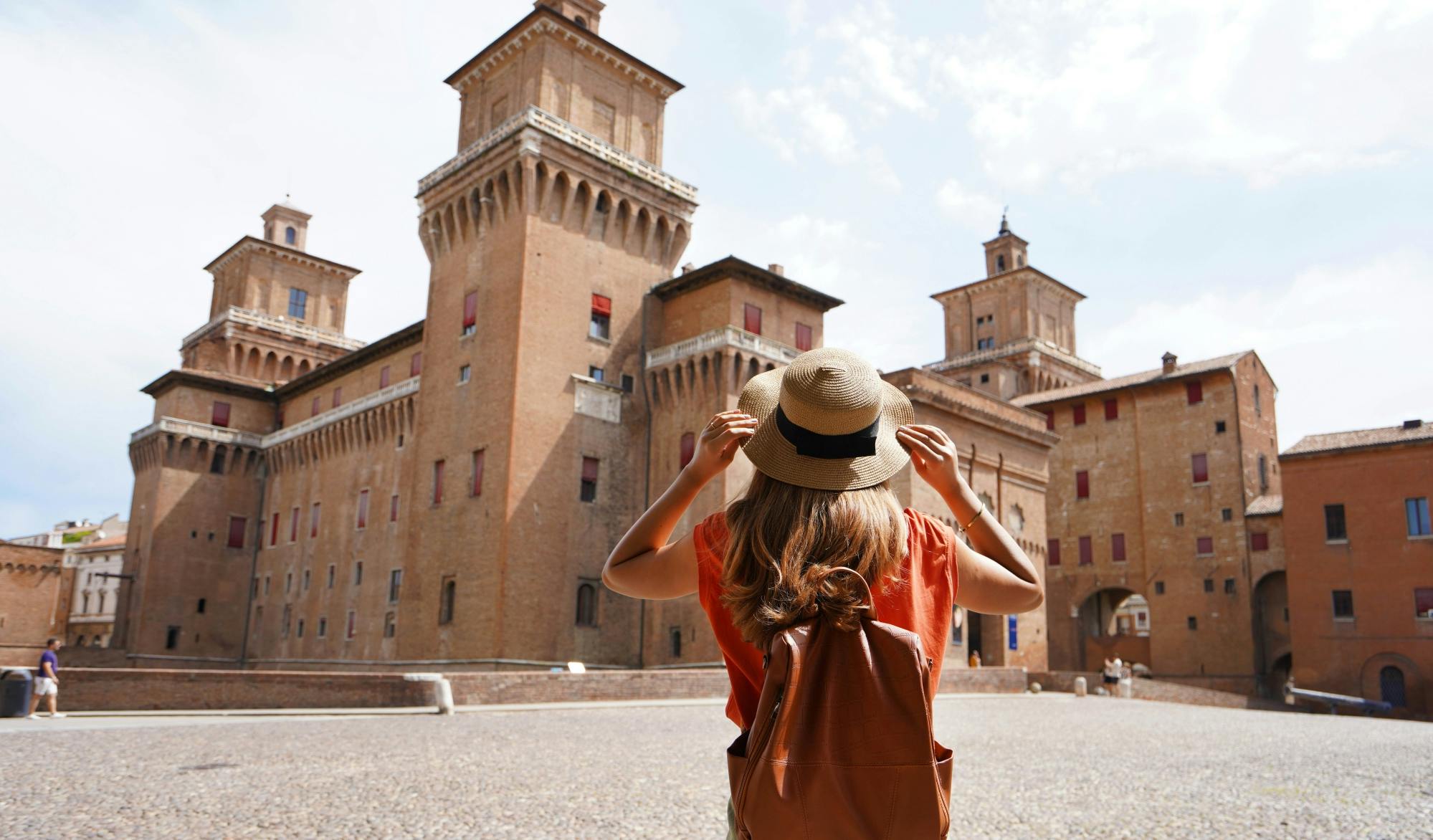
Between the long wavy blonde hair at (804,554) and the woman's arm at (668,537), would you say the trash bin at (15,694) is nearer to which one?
the woman's arm at (668,537)

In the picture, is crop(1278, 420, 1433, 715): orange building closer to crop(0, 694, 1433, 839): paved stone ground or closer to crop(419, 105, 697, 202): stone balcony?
crop(0, 694, 1433, 839): paved stone ground

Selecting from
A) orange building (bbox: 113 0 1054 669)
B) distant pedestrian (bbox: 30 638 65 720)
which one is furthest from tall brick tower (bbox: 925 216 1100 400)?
distant pedestrian (bbox: 30 638 65 720)

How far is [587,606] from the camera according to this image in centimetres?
3303

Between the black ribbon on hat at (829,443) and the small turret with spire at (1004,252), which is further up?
the small turret with spire at (1004,252)

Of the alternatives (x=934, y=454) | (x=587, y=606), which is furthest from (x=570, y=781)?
(x=587, y=606)

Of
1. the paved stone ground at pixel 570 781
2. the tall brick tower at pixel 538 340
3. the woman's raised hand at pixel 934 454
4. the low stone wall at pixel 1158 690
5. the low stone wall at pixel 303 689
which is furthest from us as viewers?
the low stone wall at pixel 1158 690

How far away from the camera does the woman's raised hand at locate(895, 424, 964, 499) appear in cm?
269

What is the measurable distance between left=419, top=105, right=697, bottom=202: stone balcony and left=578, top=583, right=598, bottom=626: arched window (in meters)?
14.2

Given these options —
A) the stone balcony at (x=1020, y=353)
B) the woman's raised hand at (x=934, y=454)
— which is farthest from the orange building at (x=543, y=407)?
the woman's raised hand at (x=934, y=454)

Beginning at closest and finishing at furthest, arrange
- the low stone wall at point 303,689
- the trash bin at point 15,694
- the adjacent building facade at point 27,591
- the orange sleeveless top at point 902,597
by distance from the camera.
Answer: the orange sleeveless top at point 902,597
the trash bin at point 15,694
the low stone wall at point 303,689
the adjacent building facade at point 27,591

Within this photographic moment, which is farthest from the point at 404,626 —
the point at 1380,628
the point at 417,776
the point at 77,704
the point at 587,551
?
the point at 1380,628

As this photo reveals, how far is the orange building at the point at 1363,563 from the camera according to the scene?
34688mm

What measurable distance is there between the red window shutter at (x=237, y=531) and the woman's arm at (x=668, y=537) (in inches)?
2006

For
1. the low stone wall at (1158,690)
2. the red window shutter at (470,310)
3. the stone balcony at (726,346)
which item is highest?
the red window shutter at (470,310)
